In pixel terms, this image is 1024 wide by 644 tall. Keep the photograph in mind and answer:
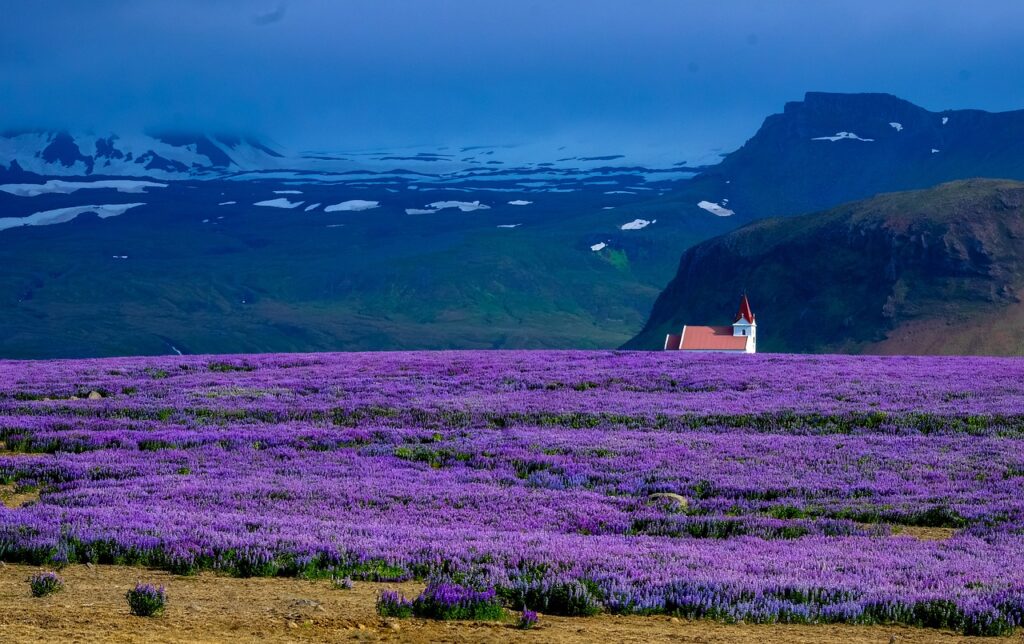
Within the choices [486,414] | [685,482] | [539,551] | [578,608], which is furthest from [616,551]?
[486,414]

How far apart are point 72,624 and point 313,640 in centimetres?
244

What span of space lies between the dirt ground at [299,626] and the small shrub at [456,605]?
0.62 feet

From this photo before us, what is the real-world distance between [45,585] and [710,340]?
349ft

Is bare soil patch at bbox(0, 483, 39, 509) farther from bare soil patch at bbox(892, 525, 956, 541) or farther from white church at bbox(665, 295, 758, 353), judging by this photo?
white church at bbox(665, 295, 758, 353)

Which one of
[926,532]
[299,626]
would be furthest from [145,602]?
[926,532]

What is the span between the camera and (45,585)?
13867mm

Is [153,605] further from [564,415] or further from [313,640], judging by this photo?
[564,415]

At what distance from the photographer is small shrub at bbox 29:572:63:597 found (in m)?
13.8

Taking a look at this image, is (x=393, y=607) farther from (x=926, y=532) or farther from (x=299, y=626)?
(x=926, y=532)

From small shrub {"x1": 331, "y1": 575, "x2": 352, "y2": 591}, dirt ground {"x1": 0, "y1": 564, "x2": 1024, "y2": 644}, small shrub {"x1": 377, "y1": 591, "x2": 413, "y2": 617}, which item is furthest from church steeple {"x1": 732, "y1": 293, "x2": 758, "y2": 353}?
small shrub {"x1": 377, "y1": 591, "x2": 413, "y2": 617}

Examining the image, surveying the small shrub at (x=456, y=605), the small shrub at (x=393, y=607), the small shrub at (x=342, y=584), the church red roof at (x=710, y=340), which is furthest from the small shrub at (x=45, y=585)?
the church red roof at (x=710, y=340)

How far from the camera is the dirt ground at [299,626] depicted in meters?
12.1

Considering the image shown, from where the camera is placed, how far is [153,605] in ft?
42.1

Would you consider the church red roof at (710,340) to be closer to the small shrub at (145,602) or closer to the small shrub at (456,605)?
the small shrub at (456,605)
